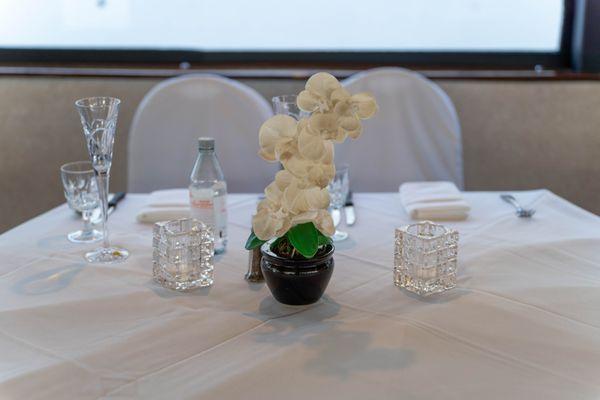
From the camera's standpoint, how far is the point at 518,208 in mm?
1654

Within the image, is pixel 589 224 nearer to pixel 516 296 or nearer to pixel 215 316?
pixel 516 296

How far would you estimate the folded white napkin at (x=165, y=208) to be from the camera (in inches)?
62.9

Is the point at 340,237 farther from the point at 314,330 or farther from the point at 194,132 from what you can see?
→ the point at 194,132

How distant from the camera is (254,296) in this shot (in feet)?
3.89

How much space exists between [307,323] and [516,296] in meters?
0.35

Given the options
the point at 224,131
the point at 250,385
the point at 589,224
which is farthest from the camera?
the point at 224,131

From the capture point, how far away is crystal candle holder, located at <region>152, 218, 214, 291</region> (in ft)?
3.99

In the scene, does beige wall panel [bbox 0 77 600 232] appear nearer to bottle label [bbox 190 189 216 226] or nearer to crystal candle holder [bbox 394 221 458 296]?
bottle label [bbox 190 189 216 226]

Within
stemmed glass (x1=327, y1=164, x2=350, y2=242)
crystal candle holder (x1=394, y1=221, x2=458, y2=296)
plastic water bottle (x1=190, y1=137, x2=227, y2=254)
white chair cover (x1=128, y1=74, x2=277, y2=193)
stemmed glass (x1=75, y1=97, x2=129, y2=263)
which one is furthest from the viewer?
white chair cover (x1=128, y1=74, x2=277, y2=193)

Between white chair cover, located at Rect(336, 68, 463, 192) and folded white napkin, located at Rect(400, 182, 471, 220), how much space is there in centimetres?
46

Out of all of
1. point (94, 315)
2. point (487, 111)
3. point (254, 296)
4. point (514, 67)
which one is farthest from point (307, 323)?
point (514, 67)

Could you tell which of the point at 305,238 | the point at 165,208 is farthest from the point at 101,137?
the point at 305,238

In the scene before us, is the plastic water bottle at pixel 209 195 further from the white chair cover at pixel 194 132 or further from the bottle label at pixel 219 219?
the white chair cover at pixel 194 132

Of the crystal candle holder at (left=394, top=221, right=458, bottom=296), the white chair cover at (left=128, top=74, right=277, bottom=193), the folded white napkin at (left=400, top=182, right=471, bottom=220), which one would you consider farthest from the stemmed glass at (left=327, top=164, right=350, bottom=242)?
the white chair cover at (left=128, top=74, right=277, bottom=193)
